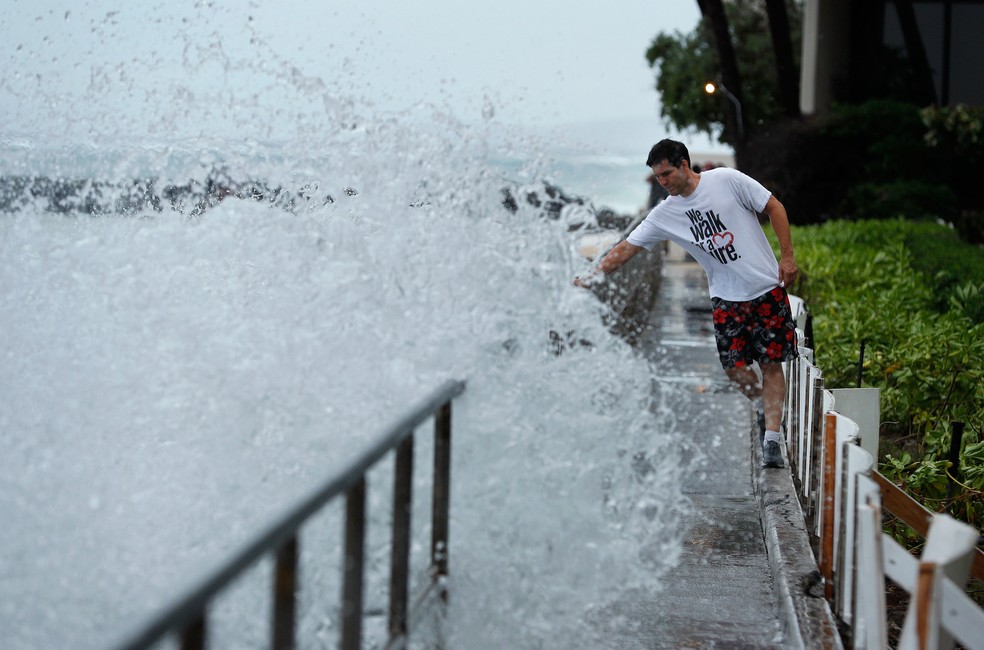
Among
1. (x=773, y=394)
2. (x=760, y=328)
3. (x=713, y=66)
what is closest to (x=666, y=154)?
(x=760, y=328)

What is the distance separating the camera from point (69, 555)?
2.94 m

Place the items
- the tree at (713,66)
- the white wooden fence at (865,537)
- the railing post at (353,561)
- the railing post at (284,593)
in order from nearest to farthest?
the railing post at (284,593), the railing post at (353,561), the white wooden fence at (865,537), the tree at (713,66)

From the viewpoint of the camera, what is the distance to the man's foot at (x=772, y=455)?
5.57 meters

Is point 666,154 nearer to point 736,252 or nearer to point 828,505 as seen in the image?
point 736,252

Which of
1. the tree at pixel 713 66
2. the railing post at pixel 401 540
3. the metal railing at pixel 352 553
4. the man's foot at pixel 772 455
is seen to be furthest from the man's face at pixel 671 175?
the tree at pixel 713 66

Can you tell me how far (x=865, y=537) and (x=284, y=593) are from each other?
1.66 m

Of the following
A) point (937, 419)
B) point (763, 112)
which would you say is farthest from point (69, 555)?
point (763, 112)

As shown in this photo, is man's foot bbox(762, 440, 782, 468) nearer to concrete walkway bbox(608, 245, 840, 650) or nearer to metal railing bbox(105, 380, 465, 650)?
concrete walkway bbox(608, 245, 840, 650)

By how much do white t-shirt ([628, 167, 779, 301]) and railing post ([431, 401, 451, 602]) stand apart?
8.91ft

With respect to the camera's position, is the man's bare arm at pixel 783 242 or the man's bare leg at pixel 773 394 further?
the man's bare leg at pixel 773 394

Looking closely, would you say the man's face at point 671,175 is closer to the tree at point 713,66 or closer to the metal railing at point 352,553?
the metal railing at point 352,553

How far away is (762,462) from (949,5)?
21758 mm

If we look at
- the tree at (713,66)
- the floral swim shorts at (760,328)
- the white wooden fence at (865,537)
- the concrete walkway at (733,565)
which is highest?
the tree at (713,66)

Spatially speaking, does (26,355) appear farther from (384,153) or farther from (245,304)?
(384,153)
